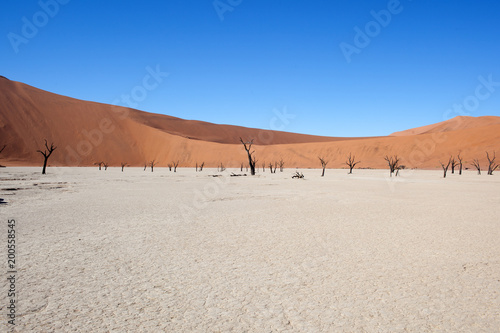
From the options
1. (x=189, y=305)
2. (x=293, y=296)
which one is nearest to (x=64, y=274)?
(x=189, y=305)

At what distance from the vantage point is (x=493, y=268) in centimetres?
503

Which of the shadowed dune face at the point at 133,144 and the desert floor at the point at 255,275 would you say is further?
the shadowed dune face at the point at 133,144

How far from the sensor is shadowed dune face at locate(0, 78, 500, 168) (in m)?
71.4

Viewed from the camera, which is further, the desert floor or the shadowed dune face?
the shadowed dune face

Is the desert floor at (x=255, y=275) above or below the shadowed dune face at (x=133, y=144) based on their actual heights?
below

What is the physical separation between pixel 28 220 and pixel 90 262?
487 cm

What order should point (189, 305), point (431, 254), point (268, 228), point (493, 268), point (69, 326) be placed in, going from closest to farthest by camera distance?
point (69, 326) < point (189, 305) < point (493, 268) < point (431, 254) < point (268, 228)

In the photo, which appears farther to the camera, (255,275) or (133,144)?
(133,144)

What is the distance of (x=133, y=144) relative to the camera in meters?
90.9

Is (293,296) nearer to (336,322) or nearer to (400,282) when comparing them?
(336,322)

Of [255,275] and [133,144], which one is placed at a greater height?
[133,144]

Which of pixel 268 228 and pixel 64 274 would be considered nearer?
pixel 64 274

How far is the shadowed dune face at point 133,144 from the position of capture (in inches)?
2813

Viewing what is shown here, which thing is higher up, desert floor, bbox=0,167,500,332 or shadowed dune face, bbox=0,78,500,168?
shadowed dune face, bbox=0,78,500,168
